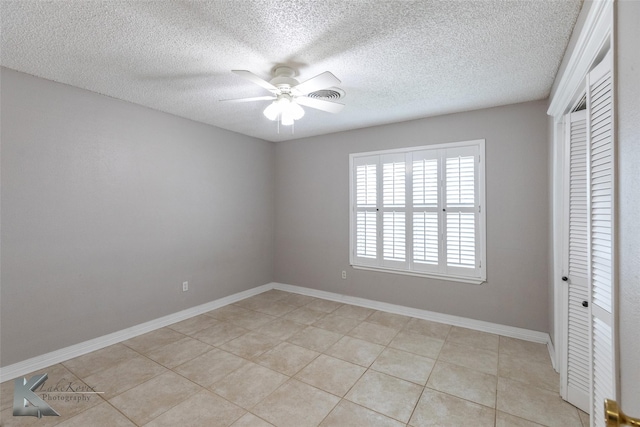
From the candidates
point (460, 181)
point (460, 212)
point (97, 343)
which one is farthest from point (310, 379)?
point (460, 181)

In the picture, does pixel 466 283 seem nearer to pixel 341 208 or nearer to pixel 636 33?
pixel 341 208

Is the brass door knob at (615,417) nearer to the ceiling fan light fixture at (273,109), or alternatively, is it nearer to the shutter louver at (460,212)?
the ceiling fan light fixture at (273,109)

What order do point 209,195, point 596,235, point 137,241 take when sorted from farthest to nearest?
point 209,195, point 137,241, point 596,235

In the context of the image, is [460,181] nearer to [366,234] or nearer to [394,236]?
[394,236]

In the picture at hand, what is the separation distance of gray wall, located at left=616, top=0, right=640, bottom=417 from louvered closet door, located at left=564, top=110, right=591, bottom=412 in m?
1.24

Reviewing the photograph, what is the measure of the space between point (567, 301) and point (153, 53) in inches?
142

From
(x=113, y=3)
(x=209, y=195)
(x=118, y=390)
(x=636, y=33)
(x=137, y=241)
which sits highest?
(x=113, y=3)

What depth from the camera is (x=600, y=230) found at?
1328 millimetres

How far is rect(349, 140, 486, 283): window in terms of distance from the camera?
11.0 ft

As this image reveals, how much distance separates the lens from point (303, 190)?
4.75 metres

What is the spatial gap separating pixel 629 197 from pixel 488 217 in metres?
2.61

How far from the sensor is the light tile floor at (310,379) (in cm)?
196

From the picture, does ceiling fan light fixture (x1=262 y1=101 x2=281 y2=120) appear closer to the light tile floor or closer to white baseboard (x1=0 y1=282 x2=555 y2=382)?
the light tile floor

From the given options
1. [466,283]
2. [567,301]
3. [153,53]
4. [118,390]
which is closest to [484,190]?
[466,283]
